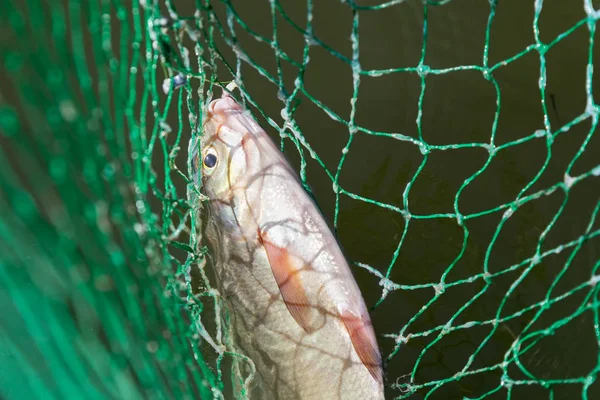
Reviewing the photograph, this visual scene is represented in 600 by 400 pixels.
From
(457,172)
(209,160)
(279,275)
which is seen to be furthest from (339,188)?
(457,172)

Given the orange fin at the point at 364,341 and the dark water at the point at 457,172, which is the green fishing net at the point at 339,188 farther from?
the orange fin at the point at 364,341

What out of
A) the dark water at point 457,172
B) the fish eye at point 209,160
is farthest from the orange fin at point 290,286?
the dark water at point 457,172

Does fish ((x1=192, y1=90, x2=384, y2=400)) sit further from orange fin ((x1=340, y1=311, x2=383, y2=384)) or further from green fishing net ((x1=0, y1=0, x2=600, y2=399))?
green fishing net ((x1=0, y1=0, x2=600, y2=399))

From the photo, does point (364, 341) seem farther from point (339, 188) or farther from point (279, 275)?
point (339, 188)

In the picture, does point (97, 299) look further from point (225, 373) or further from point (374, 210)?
point (374, 210)

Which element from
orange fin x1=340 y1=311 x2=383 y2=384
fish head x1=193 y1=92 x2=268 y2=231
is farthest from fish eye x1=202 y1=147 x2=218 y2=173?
orange fin x1=340 y1=311 x2=383 y2=384
